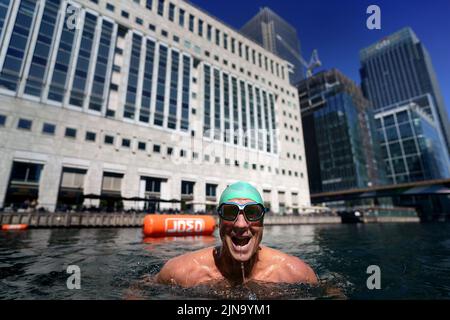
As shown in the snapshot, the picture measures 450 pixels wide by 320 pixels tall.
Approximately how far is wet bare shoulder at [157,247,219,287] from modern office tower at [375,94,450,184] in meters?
131

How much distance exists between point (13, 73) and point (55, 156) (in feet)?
37.4

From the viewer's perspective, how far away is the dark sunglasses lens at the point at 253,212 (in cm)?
306

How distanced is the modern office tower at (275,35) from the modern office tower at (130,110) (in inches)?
4203

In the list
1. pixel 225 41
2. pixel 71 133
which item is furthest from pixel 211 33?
pixel 71 133

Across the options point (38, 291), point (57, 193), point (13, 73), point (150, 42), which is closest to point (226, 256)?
point (38, 291)

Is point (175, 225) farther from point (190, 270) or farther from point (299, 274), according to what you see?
point (299, 274)

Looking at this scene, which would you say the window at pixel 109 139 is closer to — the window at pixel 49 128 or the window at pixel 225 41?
the window at pixel 49 128

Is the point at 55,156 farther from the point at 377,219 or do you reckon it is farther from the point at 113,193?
the point at 377,219

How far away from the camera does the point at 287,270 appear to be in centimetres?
357

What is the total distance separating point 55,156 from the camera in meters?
28.4

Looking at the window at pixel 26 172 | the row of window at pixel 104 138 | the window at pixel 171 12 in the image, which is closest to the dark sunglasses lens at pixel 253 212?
the window at pixel 26 172

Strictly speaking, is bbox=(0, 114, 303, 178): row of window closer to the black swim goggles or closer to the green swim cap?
the green swim cap

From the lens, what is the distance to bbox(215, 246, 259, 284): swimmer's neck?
3387 millimetres

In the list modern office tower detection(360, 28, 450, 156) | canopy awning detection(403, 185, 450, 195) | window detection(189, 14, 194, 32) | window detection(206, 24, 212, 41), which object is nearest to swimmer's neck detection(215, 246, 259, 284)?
window detection(189, 14, 194, 32)
